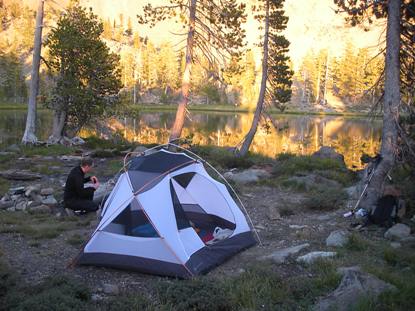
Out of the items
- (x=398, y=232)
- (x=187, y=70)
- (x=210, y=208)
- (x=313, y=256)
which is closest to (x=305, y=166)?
(x=187, y=70)

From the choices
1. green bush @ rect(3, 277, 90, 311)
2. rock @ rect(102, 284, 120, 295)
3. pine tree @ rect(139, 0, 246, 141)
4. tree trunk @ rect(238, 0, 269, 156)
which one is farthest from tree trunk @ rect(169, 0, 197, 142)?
green bush @ rect(3, 277, 90, 311)

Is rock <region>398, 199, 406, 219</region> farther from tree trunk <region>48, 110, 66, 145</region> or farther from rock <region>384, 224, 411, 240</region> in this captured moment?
tree trunk <region>48, 110, 66, 145</region>

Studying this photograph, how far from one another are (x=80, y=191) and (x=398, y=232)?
22.3 feet

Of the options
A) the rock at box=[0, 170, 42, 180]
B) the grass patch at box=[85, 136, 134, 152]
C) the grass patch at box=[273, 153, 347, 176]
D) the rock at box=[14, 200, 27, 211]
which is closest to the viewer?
the rock at box=[14, 200, 27, 211]

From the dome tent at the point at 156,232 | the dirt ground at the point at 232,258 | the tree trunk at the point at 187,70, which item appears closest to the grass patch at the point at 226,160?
the tree trunk at the point at 187,70

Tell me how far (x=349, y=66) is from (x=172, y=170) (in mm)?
89042

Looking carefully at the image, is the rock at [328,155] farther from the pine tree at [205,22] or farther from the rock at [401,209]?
the rock at [401,209]

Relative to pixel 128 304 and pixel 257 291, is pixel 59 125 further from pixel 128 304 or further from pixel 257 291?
pixel 257 291

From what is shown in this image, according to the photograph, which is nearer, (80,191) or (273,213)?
(80,191)

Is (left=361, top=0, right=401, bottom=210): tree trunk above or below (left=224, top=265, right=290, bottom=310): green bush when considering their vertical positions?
above

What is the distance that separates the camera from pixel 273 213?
1042 cm

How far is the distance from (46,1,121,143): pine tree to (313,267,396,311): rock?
17.7 metres

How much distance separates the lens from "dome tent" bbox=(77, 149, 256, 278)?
22.2 ft

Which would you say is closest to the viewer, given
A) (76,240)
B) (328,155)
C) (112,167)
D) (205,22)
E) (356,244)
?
(356,244)
